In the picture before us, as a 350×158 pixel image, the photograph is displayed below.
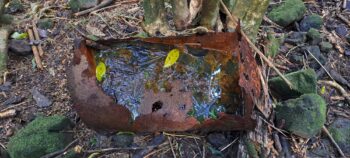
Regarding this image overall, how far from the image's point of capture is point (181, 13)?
6.54 ft

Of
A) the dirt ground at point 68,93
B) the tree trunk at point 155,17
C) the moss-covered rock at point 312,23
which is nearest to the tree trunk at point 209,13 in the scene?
the tree trunk at point 155,17

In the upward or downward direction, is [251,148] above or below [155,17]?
below

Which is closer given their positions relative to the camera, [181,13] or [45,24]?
[181,13]

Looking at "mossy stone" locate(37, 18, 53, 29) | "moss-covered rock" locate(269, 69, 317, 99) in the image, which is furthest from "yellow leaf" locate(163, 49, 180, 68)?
"mossy stone" locate(37, 18, 53, 29)

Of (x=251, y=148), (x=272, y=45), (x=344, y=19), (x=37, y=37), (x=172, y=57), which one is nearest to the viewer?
(x=251, y=148)

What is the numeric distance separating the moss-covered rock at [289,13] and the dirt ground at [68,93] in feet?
0.19

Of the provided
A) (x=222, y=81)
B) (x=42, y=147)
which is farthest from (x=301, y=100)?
(x=42, y=147)

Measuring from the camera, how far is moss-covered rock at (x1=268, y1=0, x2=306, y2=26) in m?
2.56

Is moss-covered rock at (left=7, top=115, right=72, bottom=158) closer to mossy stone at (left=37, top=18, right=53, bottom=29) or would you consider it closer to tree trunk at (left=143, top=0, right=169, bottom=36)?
tree trunk at (left=143, top=0, right=169, bottom=36)

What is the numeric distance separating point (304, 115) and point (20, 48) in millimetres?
1726

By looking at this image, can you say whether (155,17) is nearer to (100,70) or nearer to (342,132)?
(100,70)

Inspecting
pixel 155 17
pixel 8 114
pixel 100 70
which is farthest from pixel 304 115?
pixel 8 114

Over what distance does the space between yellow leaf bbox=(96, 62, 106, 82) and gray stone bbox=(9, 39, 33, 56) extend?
765 mm

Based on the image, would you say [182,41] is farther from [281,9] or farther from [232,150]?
[281,9]
